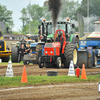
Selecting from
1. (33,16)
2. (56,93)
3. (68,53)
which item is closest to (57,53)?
(68,53)

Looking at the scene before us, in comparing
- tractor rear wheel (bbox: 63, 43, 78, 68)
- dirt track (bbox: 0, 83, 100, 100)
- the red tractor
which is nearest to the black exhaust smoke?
the red tractor

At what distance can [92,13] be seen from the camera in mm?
65688

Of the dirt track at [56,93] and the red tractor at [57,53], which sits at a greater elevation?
the red tractor at [57,53]

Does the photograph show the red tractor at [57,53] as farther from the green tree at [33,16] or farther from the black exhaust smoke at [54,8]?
the green tree at [33,16]

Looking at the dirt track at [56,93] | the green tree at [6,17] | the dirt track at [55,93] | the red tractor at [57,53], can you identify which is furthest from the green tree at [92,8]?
the dirt track at [55,93]

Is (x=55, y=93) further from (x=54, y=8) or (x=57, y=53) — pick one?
(x=54, y=8)

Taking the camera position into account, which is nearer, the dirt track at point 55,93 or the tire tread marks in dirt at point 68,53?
the dirt track at point 55,93

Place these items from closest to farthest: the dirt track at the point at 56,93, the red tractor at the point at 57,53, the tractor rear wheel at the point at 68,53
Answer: the dirt track at the point at 56,93 → the red tractor at the point at 57,53 → the tractor rear wheel at the point at 68,53

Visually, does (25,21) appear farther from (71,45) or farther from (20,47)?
(71,45)

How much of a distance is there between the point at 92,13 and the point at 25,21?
25.9m

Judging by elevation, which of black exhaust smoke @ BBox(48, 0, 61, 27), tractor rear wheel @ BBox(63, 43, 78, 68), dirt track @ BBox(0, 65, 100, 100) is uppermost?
black exhaust smoke @ BBox(48, 0, 61, 27)

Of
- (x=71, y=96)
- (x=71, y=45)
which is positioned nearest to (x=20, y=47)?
(x=71, y=45)

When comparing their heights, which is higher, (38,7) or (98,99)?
(38,7)

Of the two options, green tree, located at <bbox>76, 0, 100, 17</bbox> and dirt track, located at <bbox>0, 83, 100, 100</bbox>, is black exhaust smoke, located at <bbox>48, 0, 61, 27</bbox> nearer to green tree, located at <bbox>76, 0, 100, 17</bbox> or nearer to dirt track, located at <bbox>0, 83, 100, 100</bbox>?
dirt track, located at <bbox>0, 83, 100, 100</bbox>
